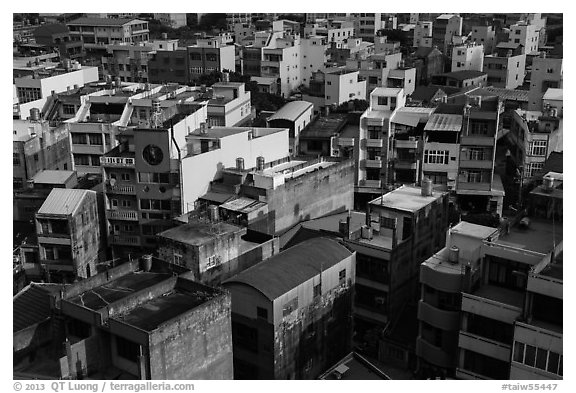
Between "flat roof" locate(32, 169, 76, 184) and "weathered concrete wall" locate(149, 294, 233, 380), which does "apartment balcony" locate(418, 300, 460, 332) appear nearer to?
"weathered concrete wall" locate(149, 294, 233, 380)

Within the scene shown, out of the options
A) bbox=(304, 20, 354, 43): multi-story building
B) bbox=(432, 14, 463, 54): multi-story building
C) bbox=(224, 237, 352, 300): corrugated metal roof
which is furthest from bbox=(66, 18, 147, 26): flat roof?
bbox=(224, 237, 352, 300): corrugated metal roof

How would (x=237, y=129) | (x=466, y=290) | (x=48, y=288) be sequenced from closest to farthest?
(x=466, y=290) → (x=48, y=288) → (x=237, y=129)

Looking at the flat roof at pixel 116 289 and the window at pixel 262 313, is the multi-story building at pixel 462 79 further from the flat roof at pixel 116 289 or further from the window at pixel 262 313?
the flat roof at pixel 116 289

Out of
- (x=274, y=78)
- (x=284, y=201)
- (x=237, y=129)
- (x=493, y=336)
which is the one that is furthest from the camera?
(x=274, y=78)

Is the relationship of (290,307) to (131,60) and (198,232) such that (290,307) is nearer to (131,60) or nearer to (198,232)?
(198,232)

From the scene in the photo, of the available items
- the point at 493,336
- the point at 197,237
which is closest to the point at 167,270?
the point at 197,237

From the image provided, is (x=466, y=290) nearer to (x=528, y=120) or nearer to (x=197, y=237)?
(x=197, y=237)
